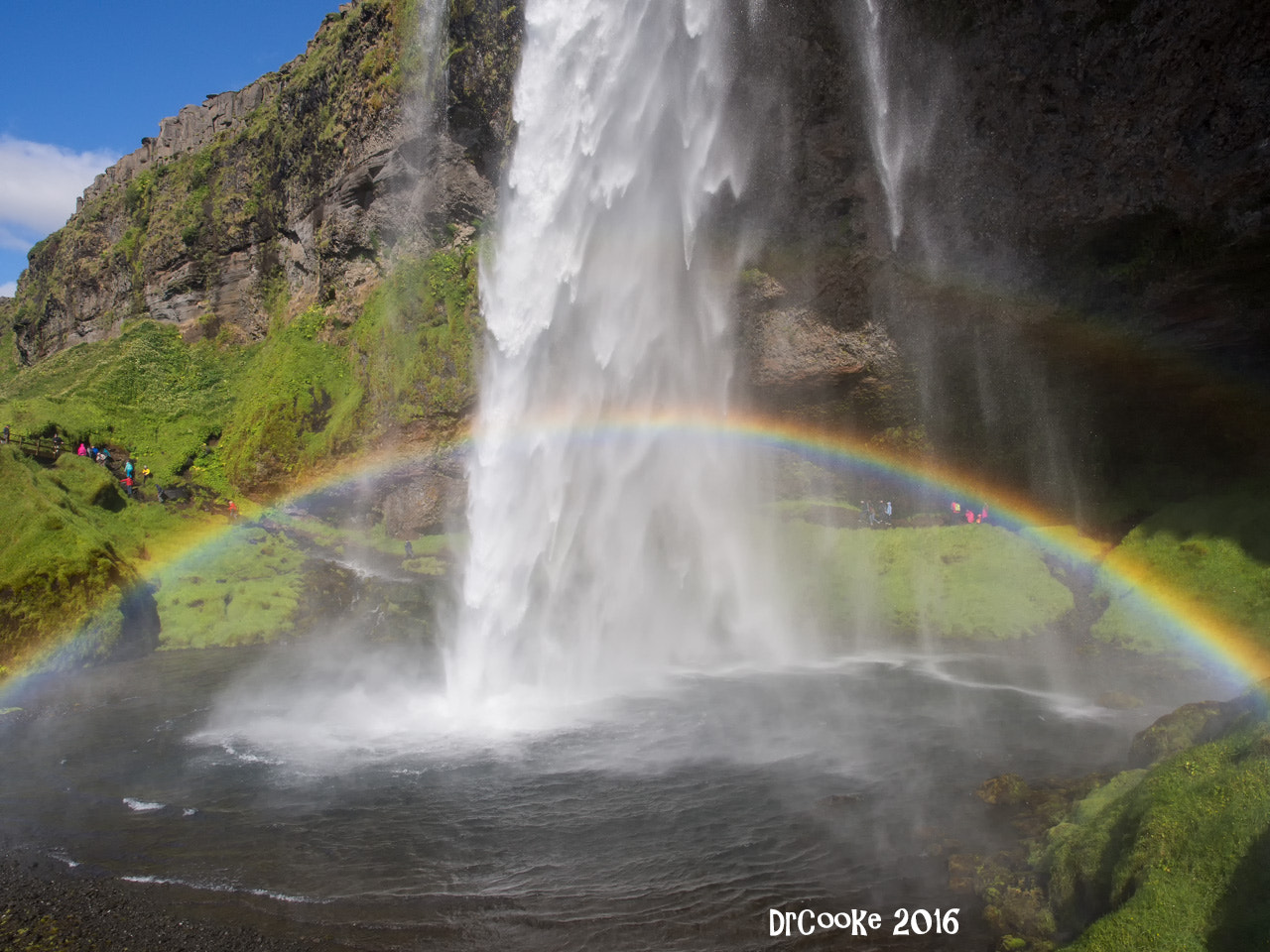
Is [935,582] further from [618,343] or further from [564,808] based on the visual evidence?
[564,808]

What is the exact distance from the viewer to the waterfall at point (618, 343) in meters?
18.6

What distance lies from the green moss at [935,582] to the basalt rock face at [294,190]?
61.6 ft

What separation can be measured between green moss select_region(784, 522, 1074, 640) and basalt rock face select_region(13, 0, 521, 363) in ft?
61.6

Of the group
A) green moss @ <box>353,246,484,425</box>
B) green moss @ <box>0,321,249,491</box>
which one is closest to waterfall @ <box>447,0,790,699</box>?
green moss @ <box>353,246,484,425</box>

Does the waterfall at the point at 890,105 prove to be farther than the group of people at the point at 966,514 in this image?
No

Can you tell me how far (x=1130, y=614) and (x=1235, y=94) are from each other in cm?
1051

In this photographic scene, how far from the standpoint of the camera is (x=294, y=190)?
36.8m

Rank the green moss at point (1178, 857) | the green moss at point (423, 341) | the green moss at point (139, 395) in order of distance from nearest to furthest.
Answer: the green moss at point (1178, 857) < the green moss at point (423, 341) < the green moss at point (139, 395)

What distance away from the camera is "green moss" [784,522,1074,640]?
19.4 meters

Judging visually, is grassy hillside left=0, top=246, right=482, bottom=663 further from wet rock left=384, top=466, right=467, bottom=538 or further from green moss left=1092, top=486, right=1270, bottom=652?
green moss left=1092, top=486, right=1270, bottom=652

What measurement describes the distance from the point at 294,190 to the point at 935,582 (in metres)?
32.8

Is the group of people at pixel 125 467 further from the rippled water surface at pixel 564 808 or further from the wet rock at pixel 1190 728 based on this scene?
the wet rock at pixel 1190 728

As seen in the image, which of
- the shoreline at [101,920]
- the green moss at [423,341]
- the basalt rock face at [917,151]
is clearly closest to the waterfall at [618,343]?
the basalt rock face at [917,151]

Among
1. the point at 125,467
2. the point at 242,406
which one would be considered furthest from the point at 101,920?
the point at 242,406
